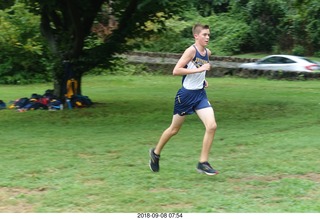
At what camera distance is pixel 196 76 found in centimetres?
732

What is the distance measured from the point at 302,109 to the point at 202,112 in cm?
829

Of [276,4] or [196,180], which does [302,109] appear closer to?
[196,180]

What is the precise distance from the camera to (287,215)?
5.21 metres

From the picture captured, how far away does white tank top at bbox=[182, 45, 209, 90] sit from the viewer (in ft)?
23.8

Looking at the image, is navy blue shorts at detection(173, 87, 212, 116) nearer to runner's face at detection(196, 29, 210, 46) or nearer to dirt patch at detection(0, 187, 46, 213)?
runner's face at detection(196, 29, 210, 46)

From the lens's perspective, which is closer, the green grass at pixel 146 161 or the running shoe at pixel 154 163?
the green grass at pixel 146 161

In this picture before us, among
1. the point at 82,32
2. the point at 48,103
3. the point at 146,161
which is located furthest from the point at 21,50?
the point at 146,161

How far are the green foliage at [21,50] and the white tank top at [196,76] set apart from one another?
68.5 feet

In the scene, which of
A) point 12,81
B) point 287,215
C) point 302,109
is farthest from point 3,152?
point 12,81

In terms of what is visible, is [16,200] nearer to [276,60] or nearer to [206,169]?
[206,169]

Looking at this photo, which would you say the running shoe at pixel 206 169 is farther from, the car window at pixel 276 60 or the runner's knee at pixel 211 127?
the car window at pixel 276 60

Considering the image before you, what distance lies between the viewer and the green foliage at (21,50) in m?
28.2

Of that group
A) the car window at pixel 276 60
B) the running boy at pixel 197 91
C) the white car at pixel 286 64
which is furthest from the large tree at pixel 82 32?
the car window at pixel 276 60

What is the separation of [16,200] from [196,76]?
2680 mm
